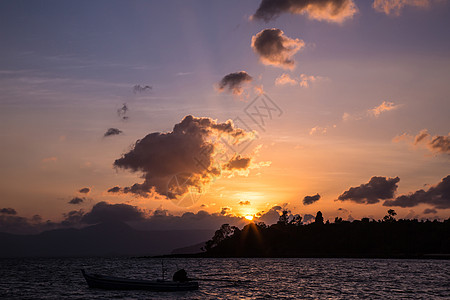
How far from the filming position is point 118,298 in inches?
3152

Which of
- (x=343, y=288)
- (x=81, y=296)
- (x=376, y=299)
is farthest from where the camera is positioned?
(x=343, y=288)

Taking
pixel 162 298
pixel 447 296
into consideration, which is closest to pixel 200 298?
pixel 162 298

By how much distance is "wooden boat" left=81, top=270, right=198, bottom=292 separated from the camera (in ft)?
283

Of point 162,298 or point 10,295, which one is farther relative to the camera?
point 10,295

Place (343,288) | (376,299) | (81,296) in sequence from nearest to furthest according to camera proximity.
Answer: (376,299) < (81,296) < (343,288)

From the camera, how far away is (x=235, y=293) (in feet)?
292

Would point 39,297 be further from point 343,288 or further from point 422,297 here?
point 422,297

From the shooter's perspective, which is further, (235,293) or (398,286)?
(398,286)

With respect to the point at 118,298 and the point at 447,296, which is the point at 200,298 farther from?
the point at 447,296

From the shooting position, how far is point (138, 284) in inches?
3477

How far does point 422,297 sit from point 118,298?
5549 centimetres

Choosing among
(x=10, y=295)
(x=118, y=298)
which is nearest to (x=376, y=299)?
(x=118, y=298)

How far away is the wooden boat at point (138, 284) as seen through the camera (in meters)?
86.2

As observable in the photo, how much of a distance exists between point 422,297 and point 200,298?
40841 millimetres
